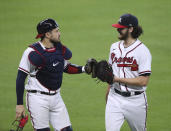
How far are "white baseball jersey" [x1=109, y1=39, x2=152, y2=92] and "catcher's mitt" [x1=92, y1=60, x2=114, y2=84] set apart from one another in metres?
0.19

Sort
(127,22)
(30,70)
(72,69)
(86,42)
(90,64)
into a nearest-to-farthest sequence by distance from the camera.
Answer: (30,70)
(127,22)
(90,64)
(72,69)
(86,42)

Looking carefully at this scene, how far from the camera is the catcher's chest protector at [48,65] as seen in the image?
674 centimetres

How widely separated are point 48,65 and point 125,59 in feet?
3.63

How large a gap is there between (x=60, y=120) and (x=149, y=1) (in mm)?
11270

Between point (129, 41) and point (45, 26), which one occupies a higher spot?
point (45, 26)

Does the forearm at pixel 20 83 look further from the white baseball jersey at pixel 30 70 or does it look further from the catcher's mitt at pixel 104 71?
the catcher's mitt at pixel 104 71

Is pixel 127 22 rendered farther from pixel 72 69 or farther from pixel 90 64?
pixel 72 69

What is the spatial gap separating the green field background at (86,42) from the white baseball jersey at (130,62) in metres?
2.25

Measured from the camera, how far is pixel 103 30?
50.0 feet

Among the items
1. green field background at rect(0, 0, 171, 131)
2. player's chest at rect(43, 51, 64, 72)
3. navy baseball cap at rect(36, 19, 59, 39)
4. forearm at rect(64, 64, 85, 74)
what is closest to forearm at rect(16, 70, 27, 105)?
player's chest at rect(43, 51, 64, 72)

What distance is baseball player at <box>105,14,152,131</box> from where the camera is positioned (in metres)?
6.76

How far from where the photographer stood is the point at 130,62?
6820 mm

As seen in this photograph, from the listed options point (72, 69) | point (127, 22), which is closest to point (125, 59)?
point (127, 22)

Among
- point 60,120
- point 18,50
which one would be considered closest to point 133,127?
point 60,120
